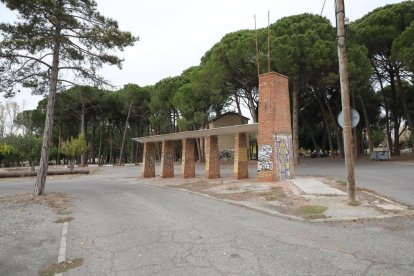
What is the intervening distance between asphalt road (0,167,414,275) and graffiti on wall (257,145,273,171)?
23.0 ft

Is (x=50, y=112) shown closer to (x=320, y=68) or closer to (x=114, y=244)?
(x=114, y=244)

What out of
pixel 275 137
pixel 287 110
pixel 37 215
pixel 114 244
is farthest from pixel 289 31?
pixel 114 244

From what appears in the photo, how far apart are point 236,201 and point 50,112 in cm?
882

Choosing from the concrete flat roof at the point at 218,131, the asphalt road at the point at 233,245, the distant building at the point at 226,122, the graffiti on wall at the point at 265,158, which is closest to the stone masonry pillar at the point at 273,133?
the graffiti on wall at the point at 265,158

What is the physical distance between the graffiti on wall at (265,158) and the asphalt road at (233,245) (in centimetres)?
702

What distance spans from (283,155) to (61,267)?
13.0 metres

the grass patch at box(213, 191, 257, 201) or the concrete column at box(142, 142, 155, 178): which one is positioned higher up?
the concrete column at box(142, 142, 155, 178)

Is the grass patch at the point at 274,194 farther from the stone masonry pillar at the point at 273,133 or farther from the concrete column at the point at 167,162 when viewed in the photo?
the concrete column at the point at 167,162

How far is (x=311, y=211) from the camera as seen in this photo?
30.2 ft

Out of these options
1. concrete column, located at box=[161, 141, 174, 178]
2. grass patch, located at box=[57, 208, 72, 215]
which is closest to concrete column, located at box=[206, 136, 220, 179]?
concrete column, located at box=[161, 141, 174, 178]

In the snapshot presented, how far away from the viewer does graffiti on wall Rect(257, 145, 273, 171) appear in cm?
1667

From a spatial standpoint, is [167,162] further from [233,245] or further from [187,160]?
[233,245]

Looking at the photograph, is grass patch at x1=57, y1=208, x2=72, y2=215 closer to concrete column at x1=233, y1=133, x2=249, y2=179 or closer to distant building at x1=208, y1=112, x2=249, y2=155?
concrete column at x1=233, y1=133, x2=249, y2=179

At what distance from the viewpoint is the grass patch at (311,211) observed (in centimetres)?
870
